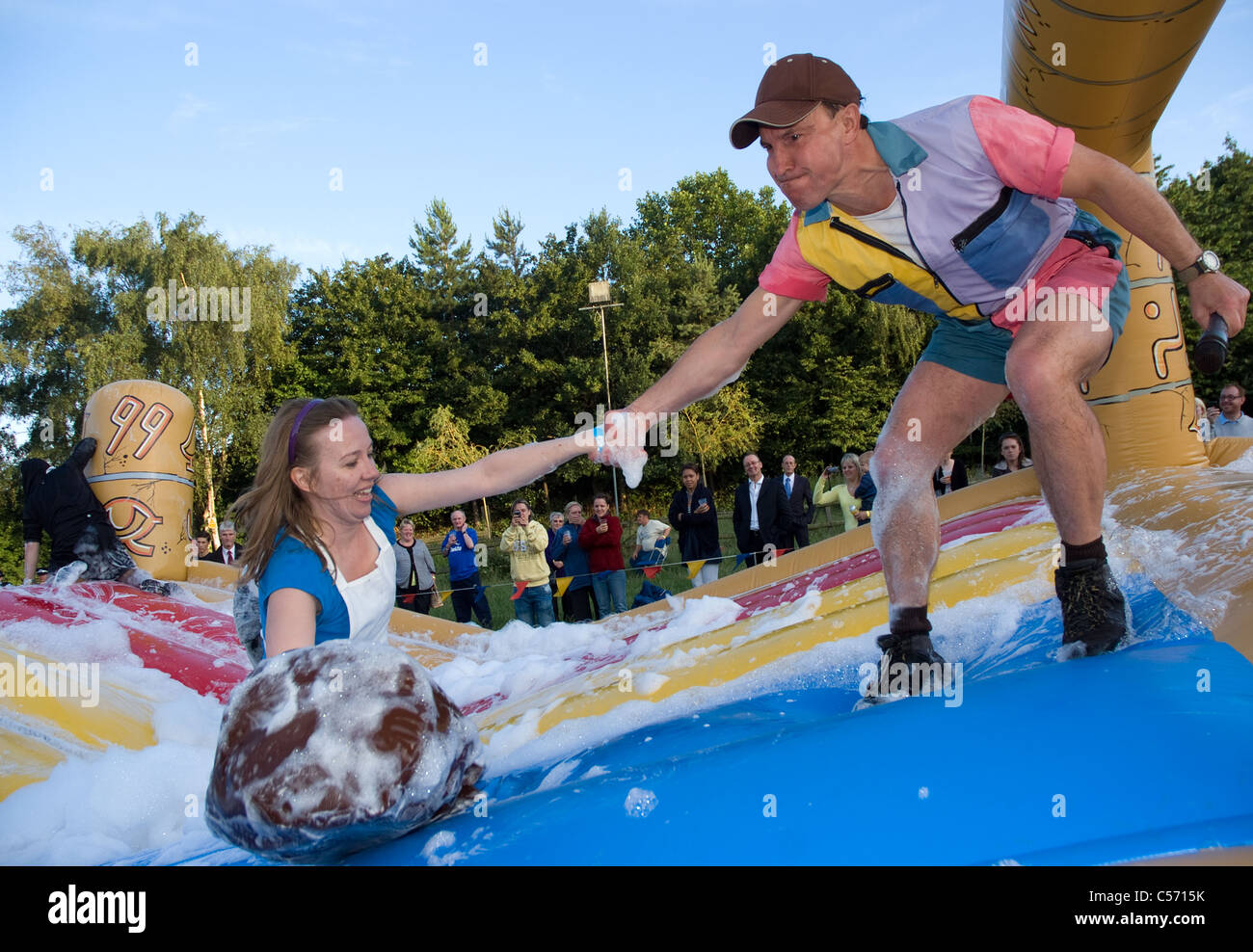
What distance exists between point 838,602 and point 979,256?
1.24 m

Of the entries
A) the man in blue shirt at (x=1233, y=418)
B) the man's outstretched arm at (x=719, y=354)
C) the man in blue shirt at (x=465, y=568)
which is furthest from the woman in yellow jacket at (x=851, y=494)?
the man's outstretched arm at (x=719, y=354)

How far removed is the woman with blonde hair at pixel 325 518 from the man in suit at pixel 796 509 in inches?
201

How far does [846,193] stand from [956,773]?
1.44 m

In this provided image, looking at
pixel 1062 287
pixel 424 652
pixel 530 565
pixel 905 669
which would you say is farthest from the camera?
pixel 530 565

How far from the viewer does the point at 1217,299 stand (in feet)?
7.45

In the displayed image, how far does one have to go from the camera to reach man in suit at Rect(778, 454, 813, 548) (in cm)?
745

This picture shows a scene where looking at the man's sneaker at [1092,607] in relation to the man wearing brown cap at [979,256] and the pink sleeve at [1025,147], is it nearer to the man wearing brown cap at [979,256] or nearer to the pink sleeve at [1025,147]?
the man wearing brown cap at [979,256]

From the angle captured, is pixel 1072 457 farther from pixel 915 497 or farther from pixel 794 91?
pixel 794 91

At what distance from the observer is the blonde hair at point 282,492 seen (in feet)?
7.31

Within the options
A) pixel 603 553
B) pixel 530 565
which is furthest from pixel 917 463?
pixel 530 565

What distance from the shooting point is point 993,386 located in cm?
263
